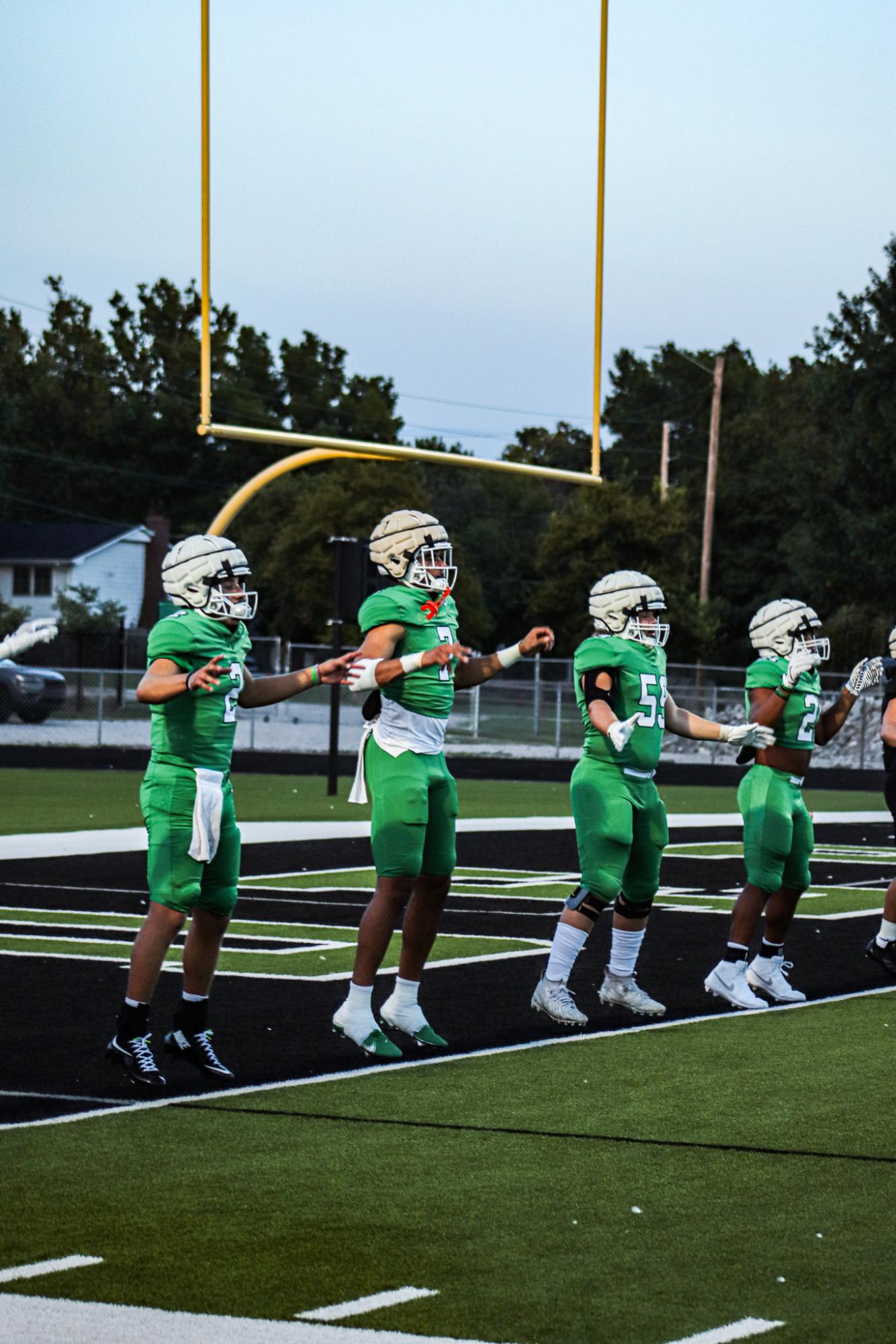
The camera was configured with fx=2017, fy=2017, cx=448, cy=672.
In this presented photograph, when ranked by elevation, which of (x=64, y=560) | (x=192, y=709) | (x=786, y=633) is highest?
(x=64, y=560)

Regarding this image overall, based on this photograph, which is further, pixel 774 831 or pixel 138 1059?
pixel 774 831

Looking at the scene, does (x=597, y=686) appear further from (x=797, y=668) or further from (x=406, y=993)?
(x=406, y=993)

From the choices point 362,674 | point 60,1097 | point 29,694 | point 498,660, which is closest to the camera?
point 60,1097

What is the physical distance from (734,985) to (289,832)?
9.21m

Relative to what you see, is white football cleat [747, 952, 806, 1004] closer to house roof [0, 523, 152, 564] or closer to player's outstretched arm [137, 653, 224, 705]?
player's outstretched arm [137, 653, 224, 705]

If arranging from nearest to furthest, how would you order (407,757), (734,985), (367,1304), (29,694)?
(367,1304) → (407,757) → (734,985) → (29,694)

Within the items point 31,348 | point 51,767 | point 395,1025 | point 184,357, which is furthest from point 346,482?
point 395,1025

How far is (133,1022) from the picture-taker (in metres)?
6.79

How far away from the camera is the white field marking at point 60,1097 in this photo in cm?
645

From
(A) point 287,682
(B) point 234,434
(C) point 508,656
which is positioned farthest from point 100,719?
(A) point 287,682

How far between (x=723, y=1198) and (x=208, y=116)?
14.5 m

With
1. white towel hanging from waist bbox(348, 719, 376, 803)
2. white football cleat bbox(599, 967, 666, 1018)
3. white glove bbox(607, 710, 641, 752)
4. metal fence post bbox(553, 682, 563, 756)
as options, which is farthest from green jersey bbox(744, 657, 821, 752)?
metal fence post bbox(553, 682, 563, 756)

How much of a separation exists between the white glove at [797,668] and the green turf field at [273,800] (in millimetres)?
9510

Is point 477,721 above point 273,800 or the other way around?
above
